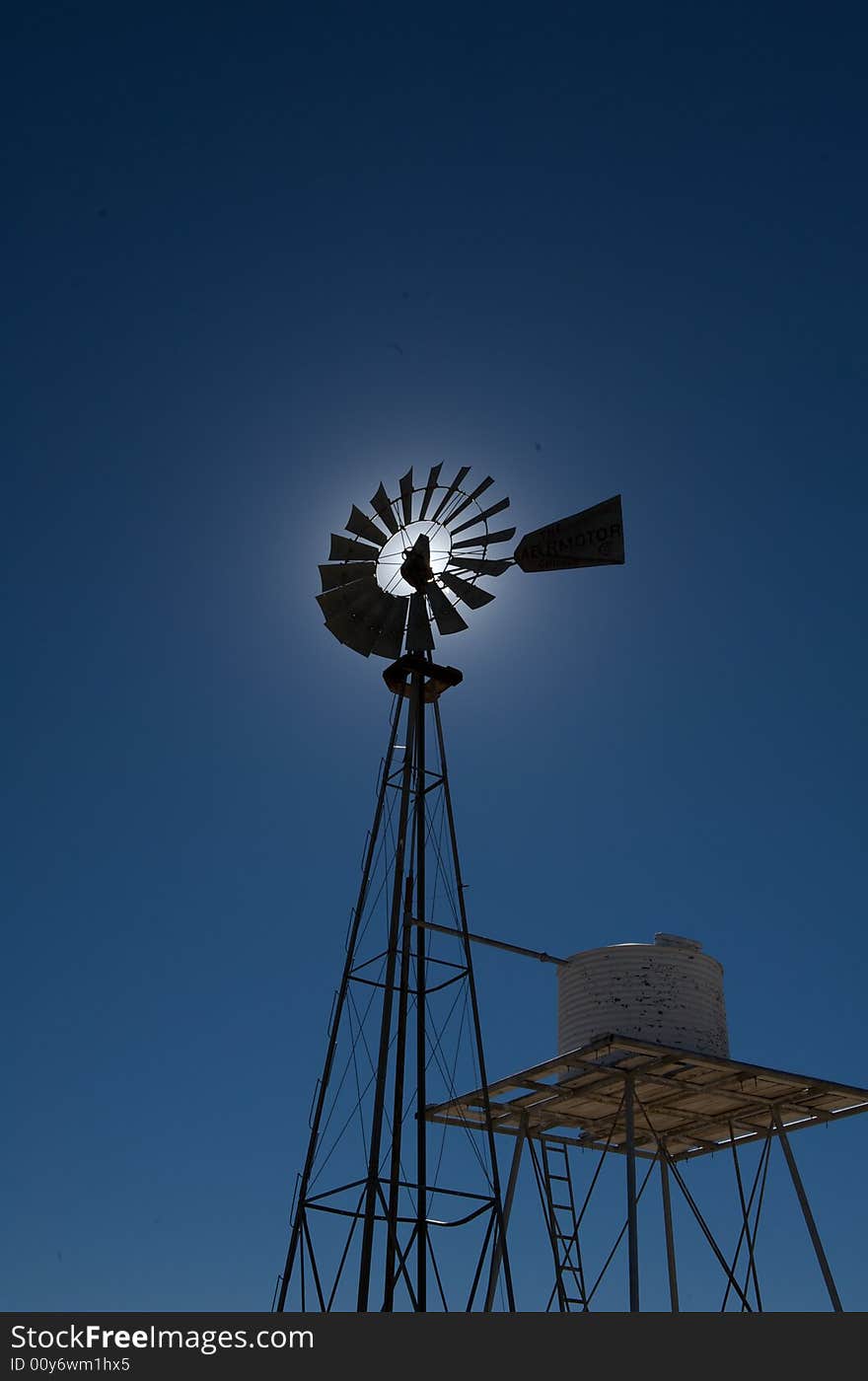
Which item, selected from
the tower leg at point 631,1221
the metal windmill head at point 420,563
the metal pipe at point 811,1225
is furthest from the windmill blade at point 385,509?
the metal pipe at point 811,1225

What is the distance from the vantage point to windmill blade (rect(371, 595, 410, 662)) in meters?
21.5

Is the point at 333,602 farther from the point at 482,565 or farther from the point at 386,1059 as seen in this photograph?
the point at 386,1059

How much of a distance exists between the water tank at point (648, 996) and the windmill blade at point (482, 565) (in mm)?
6826

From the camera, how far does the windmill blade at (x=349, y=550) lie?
21953mm

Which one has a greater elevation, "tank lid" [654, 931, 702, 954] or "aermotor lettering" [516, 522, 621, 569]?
"aermotor lettering" [516, 522, 621, 569]

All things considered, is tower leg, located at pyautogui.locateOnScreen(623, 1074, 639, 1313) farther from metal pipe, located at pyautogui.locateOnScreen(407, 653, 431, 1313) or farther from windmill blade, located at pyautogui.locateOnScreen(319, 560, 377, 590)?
windmill blade, located at pyautogui.locateOnScreen(319, 560, 377, 590)

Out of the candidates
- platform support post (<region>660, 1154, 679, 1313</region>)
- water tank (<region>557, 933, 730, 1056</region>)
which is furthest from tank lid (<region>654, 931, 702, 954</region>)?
platform support post (<region>660, 1154, 679, 1313</region>)

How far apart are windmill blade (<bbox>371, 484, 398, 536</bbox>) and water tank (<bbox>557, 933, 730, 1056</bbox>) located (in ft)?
27.1

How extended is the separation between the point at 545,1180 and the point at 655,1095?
272 cm

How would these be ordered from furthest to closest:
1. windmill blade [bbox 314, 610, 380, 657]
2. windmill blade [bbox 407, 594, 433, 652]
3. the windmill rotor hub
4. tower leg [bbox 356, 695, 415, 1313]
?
1. the windmill rotor hub
2. windmill blade [bbox 314, 610, 380, 657]
3. windmill blade [bbox 407, 594, 433, 652]
4. tower leg [bbox 356, 695, 415, 1313]

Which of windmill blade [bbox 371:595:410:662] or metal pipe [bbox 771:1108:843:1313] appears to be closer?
metal pipe [bbox 771:1108:843:1313]

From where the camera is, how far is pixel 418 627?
2153cm

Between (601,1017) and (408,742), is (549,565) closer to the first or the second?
(408,742)
